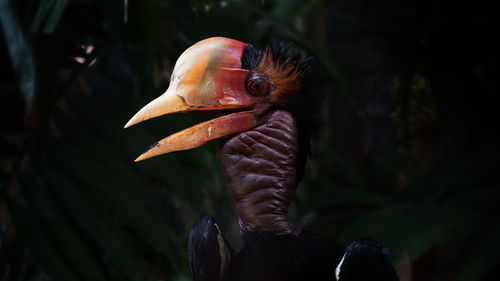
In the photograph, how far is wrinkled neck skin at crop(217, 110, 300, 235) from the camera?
620 millimetres

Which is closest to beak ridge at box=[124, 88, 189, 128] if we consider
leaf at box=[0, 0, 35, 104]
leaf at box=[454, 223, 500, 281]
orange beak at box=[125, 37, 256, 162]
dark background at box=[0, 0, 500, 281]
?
orange beak at box=[125, 37, 256, 162]

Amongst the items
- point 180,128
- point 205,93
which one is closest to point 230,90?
point 205,93

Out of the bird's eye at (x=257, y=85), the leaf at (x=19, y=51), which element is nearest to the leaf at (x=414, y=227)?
the bird's eye at (x=257, y=85)

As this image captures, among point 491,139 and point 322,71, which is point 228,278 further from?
point 491,139

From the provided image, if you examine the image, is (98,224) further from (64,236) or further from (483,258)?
(483,258)

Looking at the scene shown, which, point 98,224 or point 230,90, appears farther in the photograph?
point 98,224

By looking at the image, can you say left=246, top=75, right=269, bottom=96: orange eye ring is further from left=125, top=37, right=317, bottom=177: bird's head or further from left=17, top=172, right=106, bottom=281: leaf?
left=17, top=172, right=106, bottom=281: leaf

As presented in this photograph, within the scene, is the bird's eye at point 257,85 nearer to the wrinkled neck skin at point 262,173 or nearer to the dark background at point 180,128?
the wrinkled neck skin at point 262,173

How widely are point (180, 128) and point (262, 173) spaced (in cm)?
37

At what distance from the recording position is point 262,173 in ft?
2.06

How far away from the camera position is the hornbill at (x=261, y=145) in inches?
23.9

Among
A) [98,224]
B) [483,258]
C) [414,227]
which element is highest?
[98,224]

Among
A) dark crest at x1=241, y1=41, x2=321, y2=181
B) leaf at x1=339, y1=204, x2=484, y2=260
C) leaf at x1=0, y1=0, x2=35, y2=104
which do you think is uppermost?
leaf at x1=0, y1=0, x2=35, y2=104

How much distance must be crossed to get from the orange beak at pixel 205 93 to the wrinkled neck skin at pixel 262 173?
0.02m
